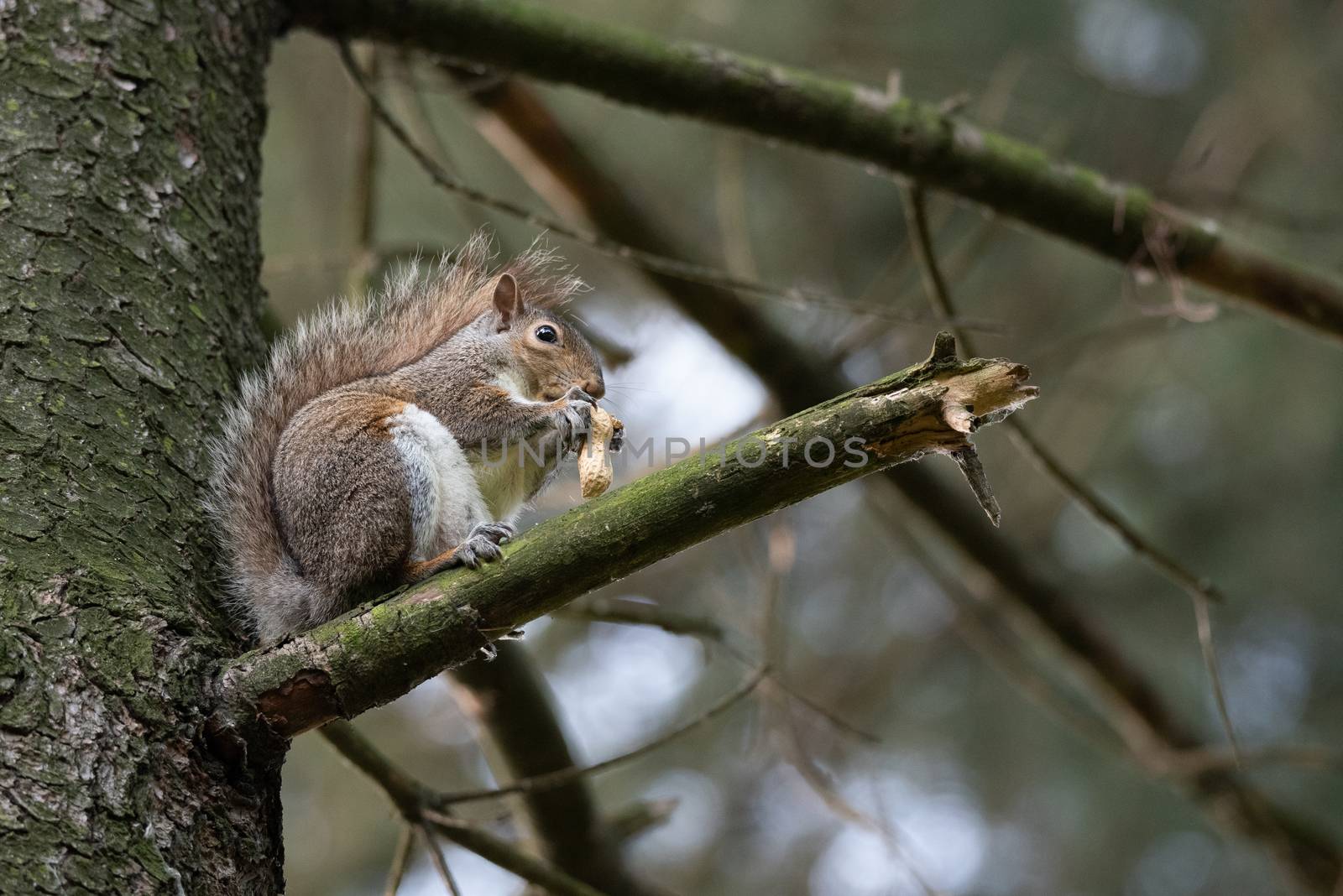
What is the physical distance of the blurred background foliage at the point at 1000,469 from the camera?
4254 mm

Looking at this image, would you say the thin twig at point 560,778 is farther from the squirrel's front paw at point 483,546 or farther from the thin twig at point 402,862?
the squirrel's front paw at point 483,546

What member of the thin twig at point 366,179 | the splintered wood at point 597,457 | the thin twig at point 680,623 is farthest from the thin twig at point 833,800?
the thin twig at point 366,179

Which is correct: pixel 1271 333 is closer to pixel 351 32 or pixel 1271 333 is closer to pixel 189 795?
pixel 351 32

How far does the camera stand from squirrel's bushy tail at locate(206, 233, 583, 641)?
5.90 ft

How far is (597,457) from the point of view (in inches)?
82.7

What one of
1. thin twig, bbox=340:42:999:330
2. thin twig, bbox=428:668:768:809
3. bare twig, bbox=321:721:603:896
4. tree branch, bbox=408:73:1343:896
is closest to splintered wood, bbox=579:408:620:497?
thin twig, bbox=340:42:999:330

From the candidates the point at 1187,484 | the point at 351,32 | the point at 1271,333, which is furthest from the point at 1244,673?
the point at 351,32

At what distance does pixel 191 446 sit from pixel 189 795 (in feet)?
1.78

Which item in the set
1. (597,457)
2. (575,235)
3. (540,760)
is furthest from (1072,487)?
(540,760)

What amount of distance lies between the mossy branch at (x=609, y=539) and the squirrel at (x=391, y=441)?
0.12m

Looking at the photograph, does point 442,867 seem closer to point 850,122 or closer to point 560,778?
point 560,778

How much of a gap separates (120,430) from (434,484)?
554 mm

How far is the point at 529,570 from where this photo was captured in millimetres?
1436

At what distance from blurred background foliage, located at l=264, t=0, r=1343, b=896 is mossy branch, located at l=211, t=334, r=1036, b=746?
96.2 inches
